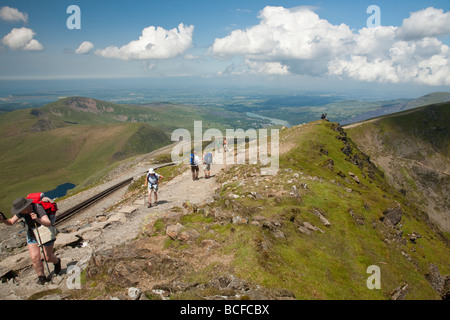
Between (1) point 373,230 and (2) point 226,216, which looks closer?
(2) point 226,216

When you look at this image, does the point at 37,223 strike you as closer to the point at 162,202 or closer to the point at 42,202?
the point at 42,202

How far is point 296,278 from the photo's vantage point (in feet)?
39.7

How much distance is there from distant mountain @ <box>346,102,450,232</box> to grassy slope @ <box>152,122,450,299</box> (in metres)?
116

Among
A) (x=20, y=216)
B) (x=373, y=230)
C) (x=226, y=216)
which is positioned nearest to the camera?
(x=20, y=216)

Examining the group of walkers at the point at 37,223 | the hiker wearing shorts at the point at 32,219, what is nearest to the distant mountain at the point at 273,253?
the group of walkers at the point at 37,223

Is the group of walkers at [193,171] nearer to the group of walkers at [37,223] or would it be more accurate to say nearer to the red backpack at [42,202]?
the red backpack at [42,202]

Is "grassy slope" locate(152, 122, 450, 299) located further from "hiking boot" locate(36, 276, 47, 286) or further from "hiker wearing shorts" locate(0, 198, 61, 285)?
"hiker wearing shorts" locate(0, 198, 61, 285)

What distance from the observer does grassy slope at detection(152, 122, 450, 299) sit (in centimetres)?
1225

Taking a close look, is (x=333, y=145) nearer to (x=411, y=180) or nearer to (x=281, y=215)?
(x=281, y=215)

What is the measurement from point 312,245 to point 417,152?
194681 millimetres
